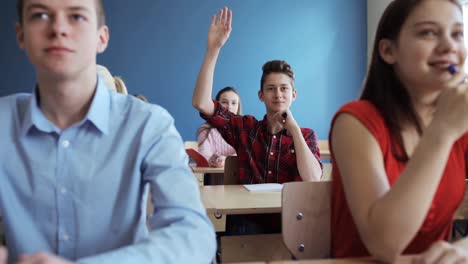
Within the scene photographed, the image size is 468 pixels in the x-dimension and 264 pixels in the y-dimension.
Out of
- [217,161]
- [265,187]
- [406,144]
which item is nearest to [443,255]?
[406,144]

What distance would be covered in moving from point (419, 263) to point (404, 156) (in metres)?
0.35

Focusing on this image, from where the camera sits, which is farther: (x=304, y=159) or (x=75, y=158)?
(x=304, y=159)

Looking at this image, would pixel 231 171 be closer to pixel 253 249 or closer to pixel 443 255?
pixel 253 249

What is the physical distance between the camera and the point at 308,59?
5.34m

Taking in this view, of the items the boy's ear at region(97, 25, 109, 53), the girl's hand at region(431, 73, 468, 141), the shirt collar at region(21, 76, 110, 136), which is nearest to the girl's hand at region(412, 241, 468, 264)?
the girl's hand at region(431, 73, 468, 141)

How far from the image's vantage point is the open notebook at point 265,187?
2.04 metres

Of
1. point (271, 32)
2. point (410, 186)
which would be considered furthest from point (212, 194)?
point (271, 32)

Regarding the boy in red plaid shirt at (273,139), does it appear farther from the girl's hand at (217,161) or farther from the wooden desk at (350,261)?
the wooden desk at (350,261)

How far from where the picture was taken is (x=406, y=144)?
3.52ft

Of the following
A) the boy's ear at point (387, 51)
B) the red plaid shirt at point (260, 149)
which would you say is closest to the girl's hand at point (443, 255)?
the boy's ear at point (387, 51)

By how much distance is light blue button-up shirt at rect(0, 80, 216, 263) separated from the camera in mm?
904

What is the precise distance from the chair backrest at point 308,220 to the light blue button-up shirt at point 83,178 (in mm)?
488

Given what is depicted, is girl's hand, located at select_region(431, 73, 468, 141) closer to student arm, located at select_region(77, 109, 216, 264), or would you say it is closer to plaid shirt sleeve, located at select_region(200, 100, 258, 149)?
student arm, located at select_region(77, 109, 216, 264)

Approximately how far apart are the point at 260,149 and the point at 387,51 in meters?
1.22
